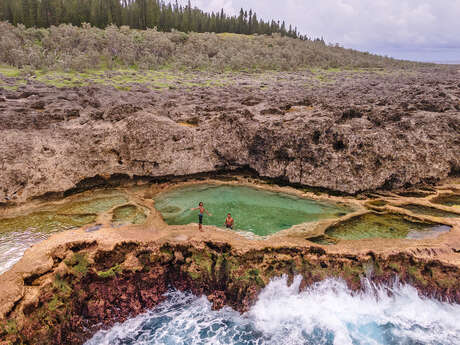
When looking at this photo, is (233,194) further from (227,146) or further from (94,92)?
(94,92)

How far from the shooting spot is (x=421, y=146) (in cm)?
1858

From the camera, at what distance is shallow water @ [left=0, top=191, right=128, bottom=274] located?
11.5 meters

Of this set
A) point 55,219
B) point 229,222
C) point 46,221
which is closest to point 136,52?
point 55,219

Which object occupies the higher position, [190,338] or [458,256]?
[458,256]

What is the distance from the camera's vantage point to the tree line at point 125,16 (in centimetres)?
6944

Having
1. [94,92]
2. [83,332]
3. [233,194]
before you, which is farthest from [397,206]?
[94,92]

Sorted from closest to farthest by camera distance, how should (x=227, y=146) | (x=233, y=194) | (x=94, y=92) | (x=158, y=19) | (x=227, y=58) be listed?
(x=233, y=194)
(x=227, y=146)
(x=94, y=92)
(x=227, y=58)
(x=158, y=19)

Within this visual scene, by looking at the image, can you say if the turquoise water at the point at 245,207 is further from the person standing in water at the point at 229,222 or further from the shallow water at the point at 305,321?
the shallow water at the point at 305,321

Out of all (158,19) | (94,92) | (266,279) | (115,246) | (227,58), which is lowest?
(266,279)

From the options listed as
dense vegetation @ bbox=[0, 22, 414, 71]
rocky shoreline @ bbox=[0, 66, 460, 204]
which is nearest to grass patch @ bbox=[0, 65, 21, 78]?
dense vegetation @ bbox=[0, 22, 414, 71]

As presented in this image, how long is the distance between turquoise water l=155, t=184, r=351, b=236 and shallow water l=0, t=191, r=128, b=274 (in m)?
3.30

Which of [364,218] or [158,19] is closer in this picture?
[364,218]

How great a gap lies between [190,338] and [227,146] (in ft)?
41.5

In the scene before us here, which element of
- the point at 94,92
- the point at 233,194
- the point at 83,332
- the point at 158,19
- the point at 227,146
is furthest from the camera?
the point at 158,19
